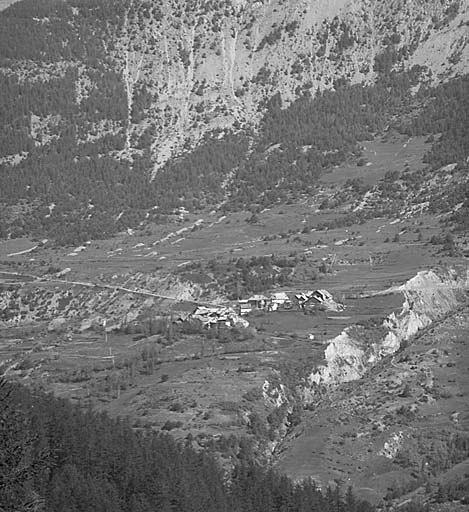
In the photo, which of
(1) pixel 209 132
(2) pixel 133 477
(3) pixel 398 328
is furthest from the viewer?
(1) pixel 209 132

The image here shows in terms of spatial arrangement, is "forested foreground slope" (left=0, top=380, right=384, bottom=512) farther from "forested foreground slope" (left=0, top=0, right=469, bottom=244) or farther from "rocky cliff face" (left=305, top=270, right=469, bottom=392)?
"forested foreground slope" (left=0, top=0, right=469, bottom=244)

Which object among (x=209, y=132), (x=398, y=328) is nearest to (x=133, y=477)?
(x=398, y=328)

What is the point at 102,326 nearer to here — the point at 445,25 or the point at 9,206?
the point at 9,206

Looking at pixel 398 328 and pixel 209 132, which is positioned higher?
pixel 209 132

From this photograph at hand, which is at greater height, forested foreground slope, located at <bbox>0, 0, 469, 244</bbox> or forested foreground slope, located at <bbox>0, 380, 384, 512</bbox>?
forested foreground slope, located at <bbox>0, 0, 469, 244</bbox>

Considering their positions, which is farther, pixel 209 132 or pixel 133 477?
pixel 209 132

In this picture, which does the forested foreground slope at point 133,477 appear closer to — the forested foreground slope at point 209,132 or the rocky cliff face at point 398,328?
the rocky cliff face at point 398,328

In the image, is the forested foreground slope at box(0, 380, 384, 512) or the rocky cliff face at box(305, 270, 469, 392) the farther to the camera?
the rocky cliff face at box(305, 270, 469, 392)

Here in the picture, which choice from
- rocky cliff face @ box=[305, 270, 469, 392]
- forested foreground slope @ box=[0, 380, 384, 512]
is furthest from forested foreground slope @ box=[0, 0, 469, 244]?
forested foreground slope @ box=[0, 380, 384, 512]

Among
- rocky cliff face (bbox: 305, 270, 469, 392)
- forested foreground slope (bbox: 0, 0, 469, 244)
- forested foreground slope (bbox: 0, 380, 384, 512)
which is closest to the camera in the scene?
forested foreground slope (bbox: 0, 380, 384, 512)

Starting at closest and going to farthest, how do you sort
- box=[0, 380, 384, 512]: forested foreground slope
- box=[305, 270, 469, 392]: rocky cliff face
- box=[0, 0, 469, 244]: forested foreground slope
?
1. box=[0, 380, 384, 512]: forested foreground slope
2. box=[305, 270, 469, 392]: rocky cliff face
3. box=[0, 0, 469, 244]: forested foreground slope

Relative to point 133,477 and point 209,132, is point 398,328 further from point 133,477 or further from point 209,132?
point 209,132
